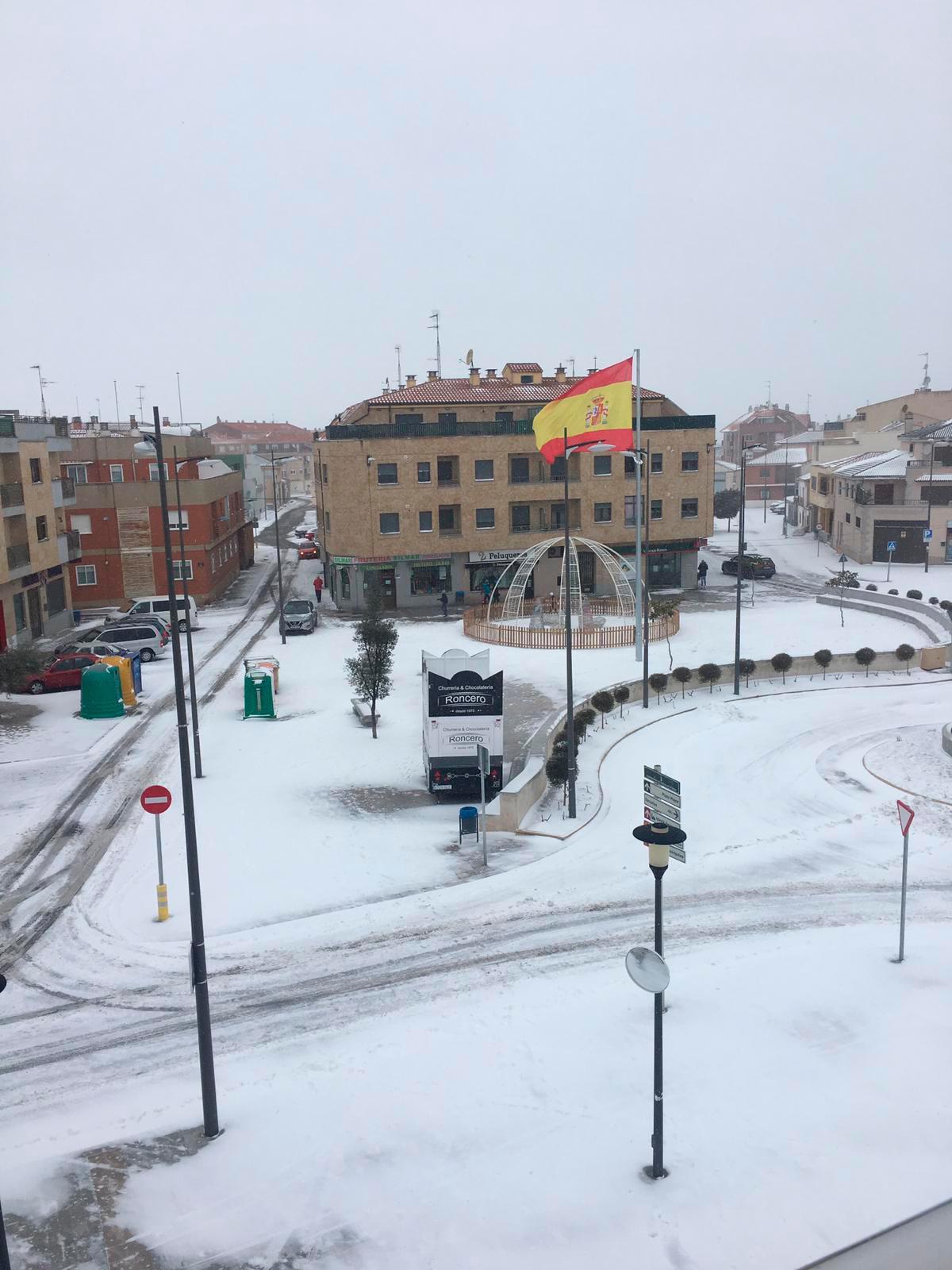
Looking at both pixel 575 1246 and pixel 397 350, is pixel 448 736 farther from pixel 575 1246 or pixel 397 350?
pixel 397 350

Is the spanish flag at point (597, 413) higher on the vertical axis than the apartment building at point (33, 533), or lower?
A: higher

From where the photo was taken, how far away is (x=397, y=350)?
71.8 metres

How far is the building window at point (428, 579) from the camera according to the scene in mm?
49112

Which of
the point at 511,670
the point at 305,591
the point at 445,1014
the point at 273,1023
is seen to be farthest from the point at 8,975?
the point at 305,591

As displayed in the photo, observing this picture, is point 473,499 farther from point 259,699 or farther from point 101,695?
point 101,695

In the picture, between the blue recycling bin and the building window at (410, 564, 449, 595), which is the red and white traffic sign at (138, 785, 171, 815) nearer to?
the blue recycling bin

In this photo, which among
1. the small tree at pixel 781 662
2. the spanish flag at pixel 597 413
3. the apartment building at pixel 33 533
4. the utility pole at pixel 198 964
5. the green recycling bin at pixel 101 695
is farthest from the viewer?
the apartment building at pixel 33 533

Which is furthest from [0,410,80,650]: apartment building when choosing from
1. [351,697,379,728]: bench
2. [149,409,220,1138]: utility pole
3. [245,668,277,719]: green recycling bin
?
[149,409,220,1138]: utility pole

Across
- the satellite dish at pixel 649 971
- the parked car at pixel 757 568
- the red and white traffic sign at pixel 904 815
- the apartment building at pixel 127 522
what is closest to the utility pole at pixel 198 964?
the satellite dish at pixel 649 971

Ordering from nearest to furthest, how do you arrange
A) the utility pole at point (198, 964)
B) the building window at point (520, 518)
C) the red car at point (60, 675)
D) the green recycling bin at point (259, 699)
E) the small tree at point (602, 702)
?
1. the utility pole at point (198, 964)
2. the small tree at point (602, 702)
3. the green recycling bin at point (259, 699)
4. the red car at point (60, 675)
5. the building window at point (520, 518)

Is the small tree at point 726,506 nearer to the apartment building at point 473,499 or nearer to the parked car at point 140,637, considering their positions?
the apartment building at point 473,499

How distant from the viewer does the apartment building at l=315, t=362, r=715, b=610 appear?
156ft

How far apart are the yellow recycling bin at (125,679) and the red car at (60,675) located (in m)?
2.16

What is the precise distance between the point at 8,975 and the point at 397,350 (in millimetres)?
62568
